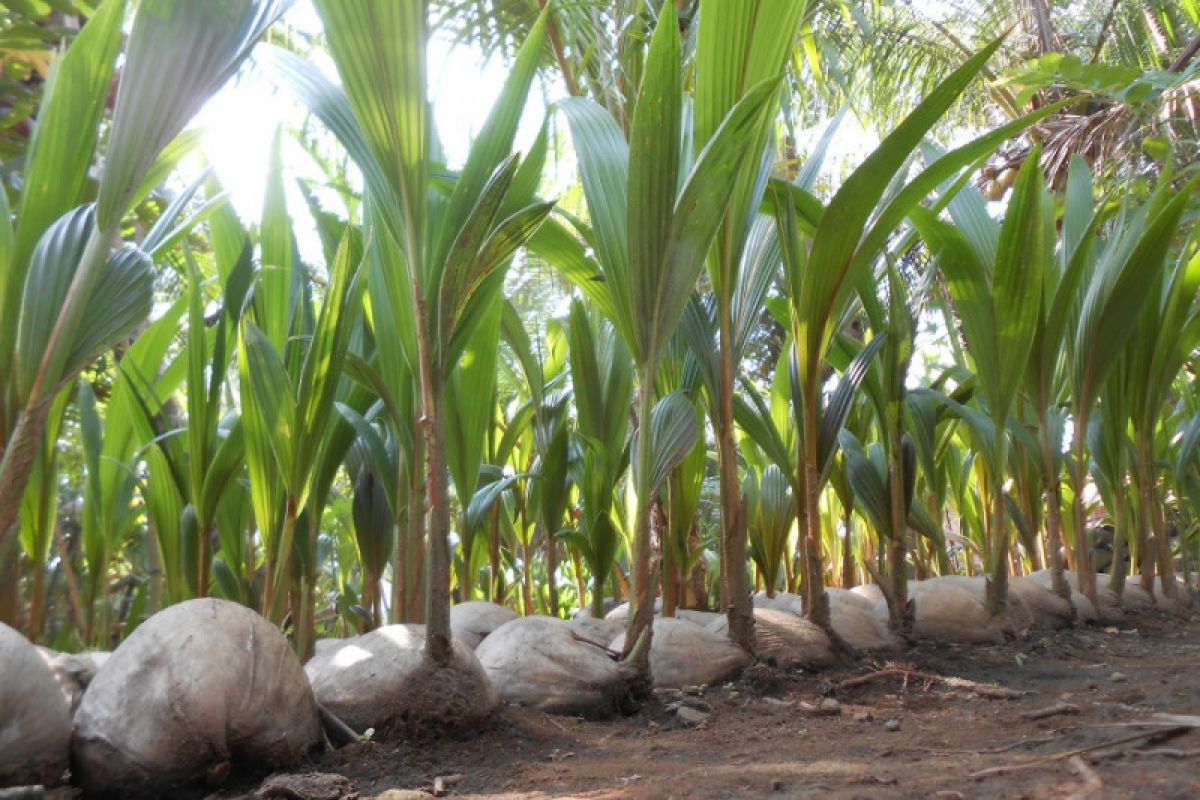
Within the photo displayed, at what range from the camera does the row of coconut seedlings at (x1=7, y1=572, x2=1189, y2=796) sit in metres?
0.85

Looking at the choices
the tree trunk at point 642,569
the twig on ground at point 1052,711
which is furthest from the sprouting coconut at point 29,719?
the twig on ground at point 1052,711

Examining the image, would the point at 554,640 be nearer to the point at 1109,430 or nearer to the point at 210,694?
the point at 210,694

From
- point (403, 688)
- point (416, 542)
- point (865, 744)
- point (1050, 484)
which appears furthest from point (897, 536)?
point (403, 688)

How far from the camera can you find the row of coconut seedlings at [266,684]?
2.77 ft

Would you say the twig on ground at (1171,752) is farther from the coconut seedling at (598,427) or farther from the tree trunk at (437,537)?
the coconut seedling at (598,427)

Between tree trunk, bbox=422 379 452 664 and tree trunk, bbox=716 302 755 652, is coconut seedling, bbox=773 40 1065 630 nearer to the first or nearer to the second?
tree trunk, bbox=716 302 755 652

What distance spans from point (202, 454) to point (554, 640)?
0.56 meters

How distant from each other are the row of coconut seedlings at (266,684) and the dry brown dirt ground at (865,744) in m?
0.04

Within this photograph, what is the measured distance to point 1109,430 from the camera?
217cm

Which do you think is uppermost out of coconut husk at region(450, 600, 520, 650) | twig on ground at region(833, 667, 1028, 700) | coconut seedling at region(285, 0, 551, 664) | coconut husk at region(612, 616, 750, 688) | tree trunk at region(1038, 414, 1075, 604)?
coconut seedling at region(285, 0, 551, 664)

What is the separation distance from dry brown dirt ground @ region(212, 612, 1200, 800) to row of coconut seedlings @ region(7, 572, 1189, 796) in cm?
4

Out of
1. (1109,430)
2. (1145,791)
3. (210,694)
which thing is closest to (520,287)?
(1109,430)

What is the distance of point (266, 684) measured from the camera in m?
0.92

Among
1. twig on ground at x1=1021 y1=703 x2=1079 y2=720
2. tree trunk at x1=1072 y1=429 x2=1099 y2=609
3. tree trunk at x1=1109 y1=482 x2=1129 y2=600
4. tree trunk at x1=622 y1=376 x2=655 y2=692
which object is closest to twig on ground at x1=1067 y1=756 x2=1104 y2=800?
twig on ground at x1=1021 y1=703 x2=1079 y2=720
